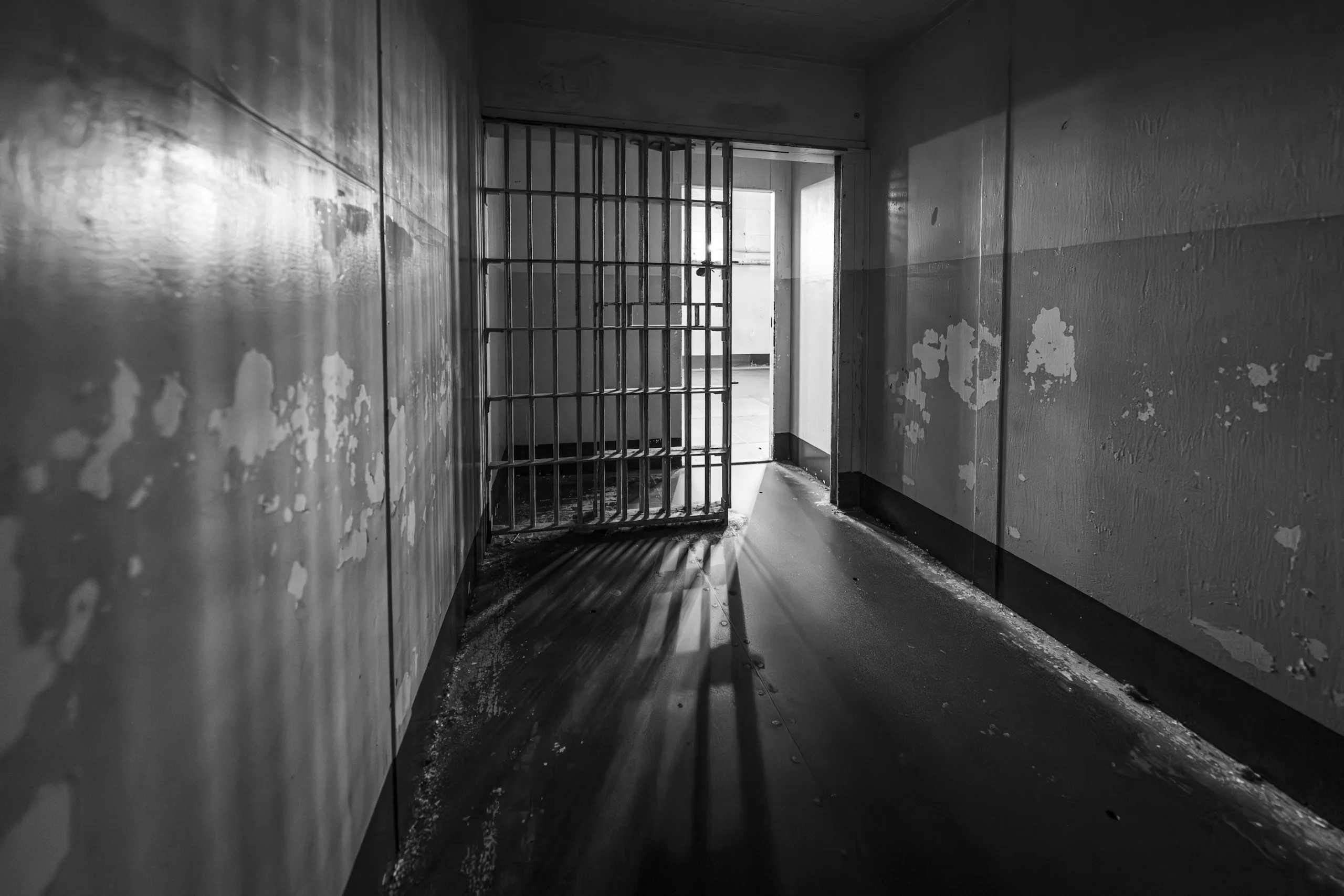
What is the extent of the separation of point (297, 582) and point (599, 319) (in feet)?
10.6

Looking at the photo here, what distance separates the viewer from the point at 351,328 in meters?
1.41

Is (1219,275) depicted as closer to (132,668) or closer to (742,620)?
(742,620)

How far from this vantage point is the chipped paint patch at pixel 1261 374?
6.62ft

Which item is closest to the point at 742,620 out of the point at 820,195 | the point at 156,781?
the point at 156,781

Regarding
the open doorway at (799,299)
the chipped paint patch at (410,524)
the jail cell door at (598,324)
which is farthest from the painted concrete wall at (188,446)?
the open doorway at (799,299)

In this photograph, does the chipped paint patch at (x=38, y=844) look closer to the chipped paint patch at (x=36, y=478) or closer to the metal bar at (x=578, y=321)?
the chipped paint patch at (x=36, y=478)

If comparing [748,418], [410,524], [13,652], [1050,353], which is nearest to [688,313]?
[1050,353]

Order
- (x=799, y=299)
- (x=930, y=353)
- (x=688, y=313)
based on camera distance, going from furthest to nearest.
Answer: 1. (x=799, y=299)
2. (x=688, y=313)
3. (x=930, y=353)

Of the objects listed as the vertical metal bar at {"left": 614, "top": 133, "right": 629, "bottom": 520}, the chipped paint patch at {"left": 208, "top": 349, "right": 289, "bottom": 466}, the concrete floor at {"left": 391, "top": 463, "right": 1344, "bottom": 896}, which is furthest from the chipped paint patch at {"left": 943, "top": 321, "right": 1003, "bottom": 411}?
the chipped paint patch at {"left": 208, "top": 349, "right": 289, "bottom": 466}

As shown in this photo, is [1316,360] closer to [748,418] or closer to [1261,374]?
[1261,374]

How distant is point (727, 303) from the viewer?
4.32 meters

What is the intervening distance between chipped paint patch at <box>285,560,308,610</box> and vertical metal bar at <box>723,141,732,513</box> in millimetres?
3223

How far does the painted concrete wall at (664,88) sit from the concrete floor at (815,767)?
8.78ft

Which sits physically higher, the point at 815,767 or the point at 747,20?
the point at 747,20
